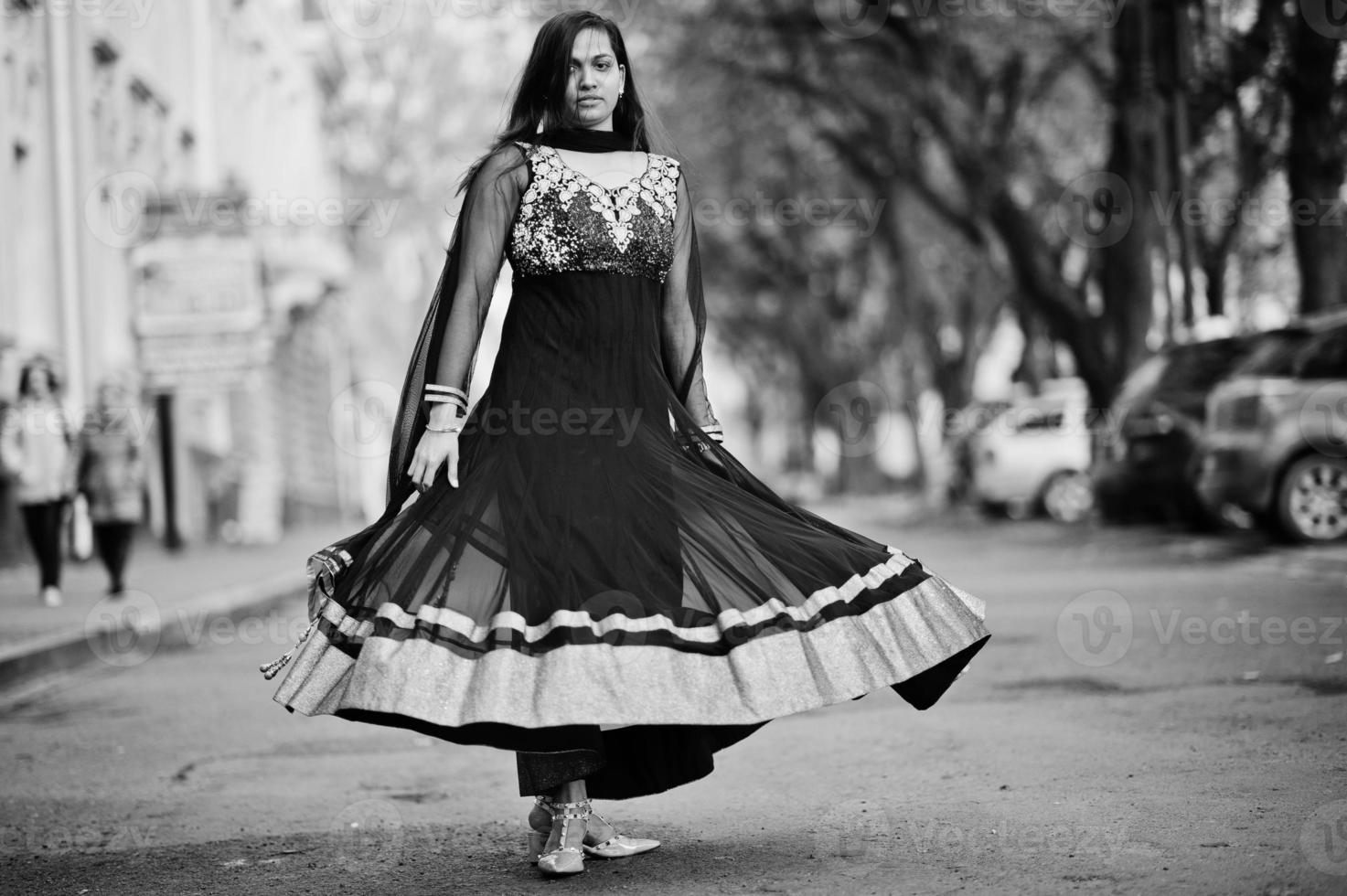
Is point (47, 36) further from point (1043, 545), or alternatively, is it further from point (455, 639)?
point (455, 639)

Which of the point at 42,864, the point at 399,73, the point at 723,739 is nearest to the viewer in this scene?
the point at 723,739

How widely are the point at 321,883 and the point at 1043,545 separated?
596 inches

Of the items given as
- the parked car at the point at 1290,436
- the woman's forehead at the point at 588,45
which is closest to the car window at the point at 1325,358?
the parked car at the point at 1290,436

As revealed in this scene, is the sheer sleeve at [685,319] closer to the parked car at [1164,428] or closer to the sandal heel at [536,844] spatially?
the sandal heel at [536,844]

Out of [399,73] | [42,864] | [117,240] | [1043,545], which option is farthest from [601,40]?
[399,73]

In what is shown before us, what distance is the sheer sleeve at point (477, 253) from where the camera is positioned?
169 inches

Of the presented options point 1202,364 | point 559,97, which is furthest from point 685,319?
point 1202,364

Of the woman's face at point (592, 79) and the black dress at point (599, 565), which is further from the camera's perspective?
the woman's face at point (592, 79)

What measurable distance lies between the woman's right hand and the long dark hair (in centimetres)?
62

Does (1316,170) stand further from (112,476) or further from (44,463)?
(44,463)

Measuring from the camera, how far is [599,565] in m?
4.07

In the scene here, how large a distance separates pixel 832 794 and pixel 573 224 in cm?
185

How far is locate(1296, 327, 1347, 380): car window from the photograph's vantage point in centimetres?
1351

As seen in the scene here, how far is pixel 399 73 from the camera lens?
1559 inches
